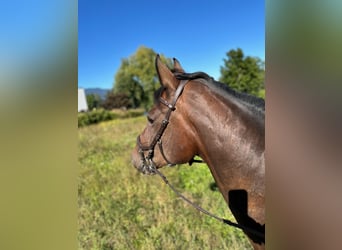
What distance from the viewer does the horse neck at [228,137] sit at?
63.2 inches

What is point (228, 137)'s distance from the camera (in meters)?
1.68

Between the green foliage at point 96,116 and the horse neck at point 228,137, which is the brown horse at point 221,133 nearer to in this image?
the horse neck at point 228,137

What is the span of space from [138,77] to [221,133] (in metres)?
34.6

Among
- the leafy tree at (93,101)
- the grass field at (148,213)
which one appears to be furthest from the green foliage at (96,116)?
the grass field at (148,213)

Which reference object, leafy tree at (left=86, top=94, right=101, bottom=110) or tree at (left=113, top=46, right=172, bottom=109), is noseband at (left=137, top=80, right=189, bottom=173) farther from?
tree at (left=113, top=46, right=172, bottom=109)

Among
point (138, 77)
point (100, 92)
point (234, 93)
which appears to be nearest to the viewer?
point (234, 93)

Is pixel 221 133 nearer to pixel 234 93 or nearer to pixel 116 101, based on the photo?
pixel 234 93

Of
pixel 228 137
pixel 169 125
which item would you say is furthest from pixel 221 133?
pixel 169 125

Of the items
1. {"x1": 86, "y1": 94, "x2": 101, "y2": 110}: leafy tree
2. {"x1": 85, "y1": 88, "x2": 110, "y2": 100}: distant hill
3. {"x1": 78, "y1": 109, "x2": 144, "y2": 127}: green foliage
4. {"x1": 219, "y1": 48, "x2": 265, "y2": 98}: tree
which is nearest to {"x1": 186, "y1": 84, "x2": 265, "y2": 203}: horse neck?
{"x1": 78, "y1": 109, "x2": 144, "y2": 127}: green foliage
